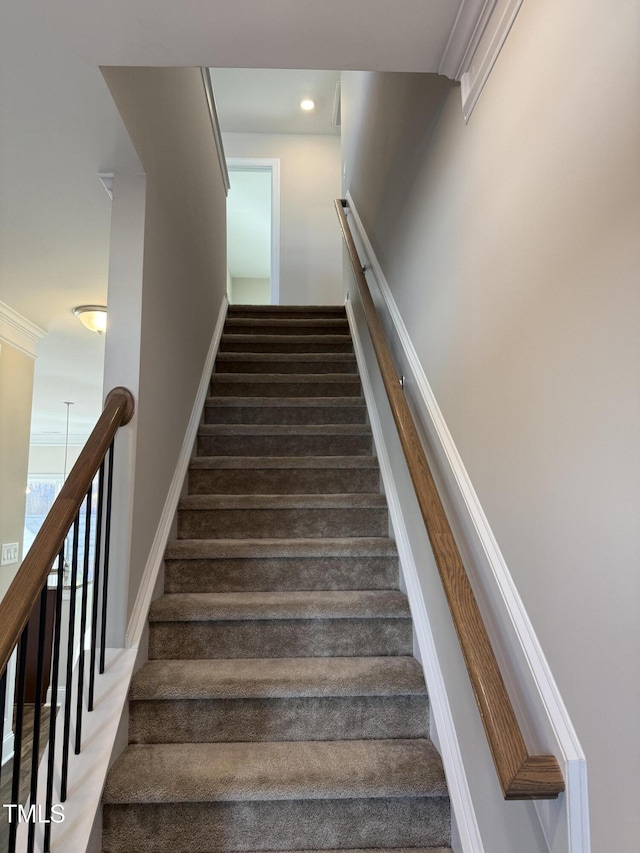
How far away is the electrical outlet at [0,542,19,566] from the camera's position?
3.33m

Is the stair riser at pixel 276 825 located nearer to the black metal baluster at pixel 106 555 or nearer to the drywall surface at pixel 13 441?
the black metal baluster at pixel 106 555

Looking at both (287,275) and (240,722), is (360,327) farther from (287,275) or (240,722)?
(240,722)

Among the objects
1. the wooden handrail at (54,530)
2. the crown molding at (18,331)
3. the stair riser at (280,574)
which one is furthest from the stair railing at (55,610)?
the crown molding at (18,331)

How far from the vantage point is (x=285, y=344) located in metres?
3.76

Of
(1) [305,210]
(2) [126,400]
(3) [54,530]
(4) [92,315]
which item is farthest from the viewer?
(1) [305,210]

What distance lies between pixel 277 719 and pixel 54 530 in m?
0.91

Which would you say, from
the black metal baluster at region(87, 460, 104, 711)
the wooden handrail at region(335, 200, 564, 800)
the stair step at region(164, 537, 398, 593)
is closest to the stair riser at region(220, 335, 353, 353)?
the stair step at region(164, 537, 398, 593)

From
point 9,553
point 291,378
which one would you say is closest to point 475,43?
point 291,378

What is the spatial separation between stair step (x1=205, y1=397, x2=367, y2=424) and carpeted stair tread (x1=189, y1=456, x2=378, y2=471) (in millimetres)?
437

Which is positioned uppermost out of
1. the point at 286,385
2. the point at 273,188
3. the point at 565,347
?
the point at 273,188

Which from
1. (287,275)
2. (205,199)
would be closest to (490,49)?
(205,199)

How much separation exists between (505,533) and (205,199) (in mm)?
2794

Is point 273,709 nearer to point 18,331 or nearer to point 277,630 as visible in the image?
point 277,630

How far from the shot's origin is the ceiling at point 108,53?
4.10 ft
